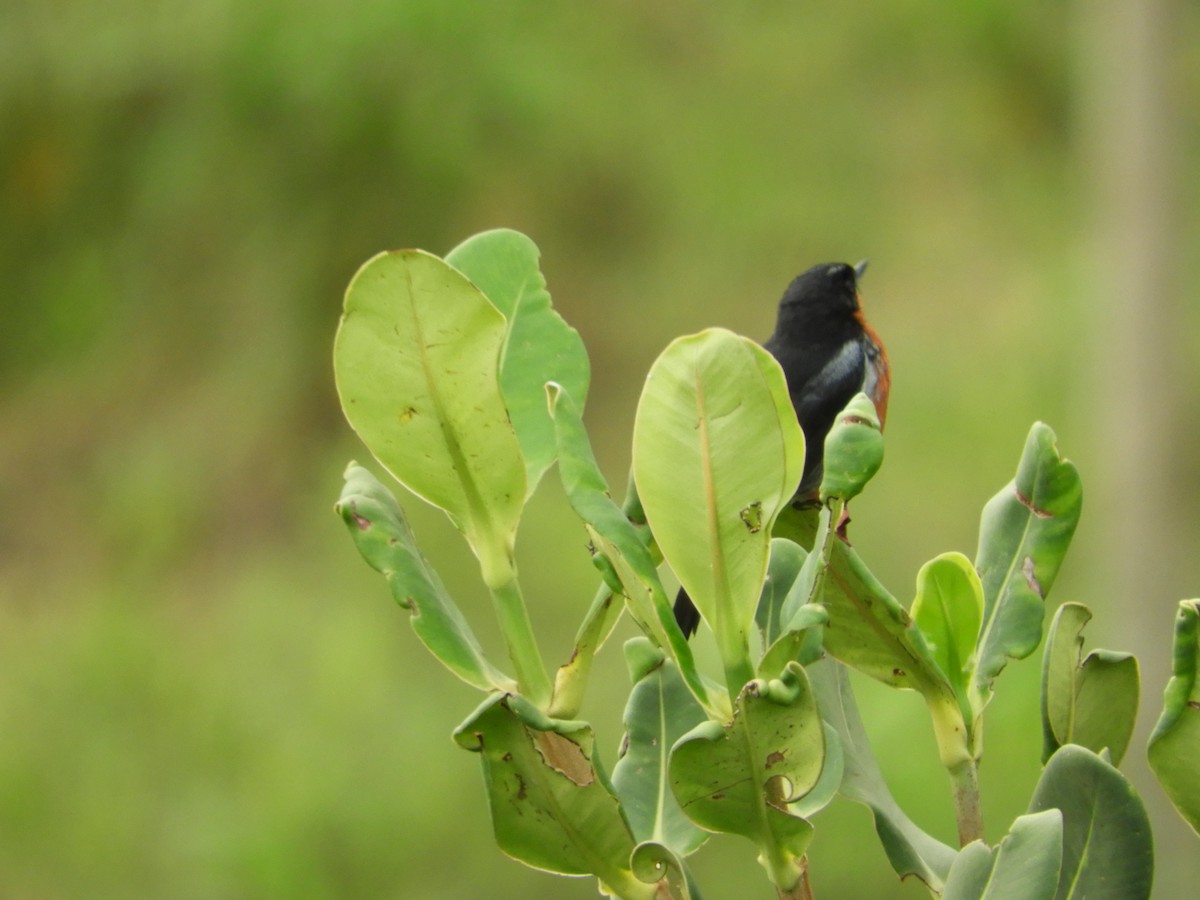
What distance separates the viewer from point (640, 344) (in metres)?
7.18

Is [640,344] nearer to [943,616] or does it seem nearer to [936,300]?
[936,300]

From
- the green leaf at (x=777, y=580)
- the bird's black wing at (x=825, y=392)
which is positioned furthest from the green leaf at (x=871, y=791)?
the bird's black wing at (x=825, y=392)

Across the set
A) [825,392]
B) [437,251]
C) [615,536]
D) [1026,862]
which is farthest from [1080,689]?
[437,251]

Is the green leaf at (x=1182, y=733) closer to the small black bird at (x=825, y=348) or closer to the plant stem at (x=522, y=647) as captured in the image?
the plant stem at (x=522, y=647)

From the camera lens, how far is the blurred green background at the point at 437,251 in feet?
15.8

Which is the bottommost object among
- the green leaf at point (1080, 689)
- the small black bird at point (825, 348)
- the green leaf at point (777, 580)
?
the green leaf at point (1080, 689)

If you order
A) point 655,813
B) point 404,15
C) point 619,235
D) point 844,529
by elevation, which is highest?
point 404,15

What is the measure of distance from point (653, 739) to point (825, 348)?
6.95 feet

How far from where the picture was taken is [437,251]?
7.09 metres

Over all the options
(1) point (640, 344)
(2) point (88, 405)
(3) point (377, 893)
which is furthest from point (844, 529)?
(2) point (88, 405)

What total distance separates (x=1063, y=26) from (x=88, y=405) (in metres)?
5.03

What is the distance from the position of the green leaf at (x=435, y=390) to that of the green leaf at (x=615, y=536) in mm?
50

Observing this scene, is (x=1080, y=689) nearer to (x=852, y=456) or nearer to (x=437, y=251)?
(x=852, y=456)

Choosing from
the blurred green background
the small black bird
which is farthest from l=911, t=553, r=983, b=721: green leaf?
the blurred green background
